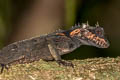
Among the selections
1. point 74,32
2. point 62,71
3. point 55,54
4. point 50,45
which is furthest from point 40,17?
point 62,71

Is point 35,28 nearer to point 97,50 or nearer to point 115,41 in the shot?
point 97,50

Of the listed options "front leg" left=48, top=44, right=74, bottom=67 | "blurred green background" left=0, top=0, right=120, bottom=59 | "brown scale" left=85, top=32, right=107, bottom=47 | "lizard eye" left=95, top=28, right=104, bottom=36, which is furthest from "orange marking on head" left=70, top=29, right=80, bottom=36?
"blurred green background" left=0, top=0, right=120, bottom=59

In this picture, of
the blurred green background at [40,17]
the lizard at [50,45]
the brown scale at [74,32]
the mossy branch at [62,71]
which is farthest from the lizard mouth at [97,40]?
the blurred green background at [40,17]

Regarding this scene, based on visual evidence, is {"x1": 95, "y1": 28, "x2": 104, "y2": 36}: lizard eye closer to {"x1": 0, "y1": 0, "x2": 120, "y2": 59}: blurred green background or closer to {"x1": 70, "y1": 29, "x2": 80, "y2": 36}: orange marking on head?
{"x1": 70, "y1": 29, "x2": 80, "y2": 36}: orange marking on head

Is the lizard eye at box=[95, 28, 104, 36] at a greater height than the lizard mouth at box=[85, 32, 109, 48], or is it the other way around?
the lizard eye at box=[95, 28, 104, 36]

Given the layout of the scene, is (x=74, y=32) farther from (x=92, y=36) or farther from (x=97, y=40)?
(x=97, y=40)

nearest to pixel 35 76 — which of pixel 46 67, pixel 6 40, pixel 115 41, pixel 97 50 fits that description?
pixel 46 67

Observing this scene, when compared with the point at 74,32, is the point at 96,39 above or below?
below
